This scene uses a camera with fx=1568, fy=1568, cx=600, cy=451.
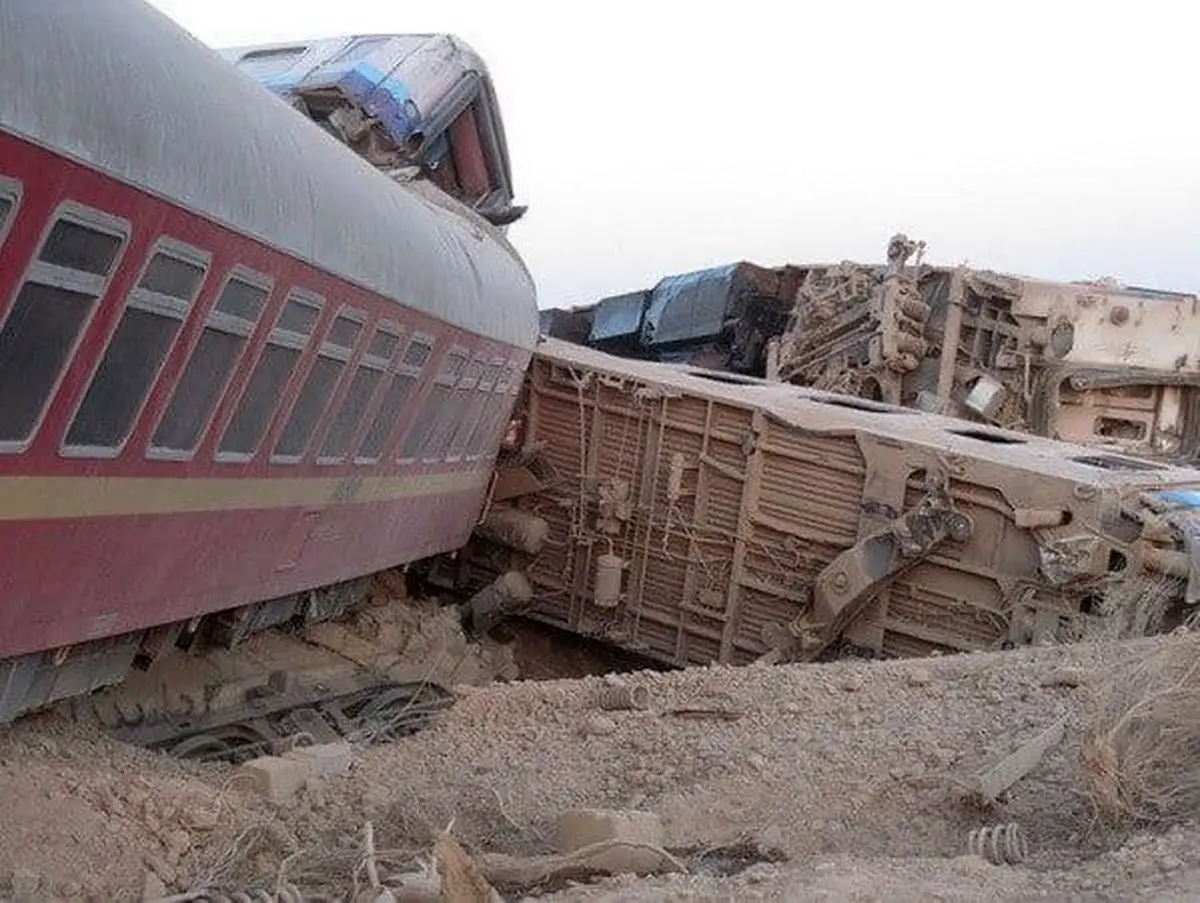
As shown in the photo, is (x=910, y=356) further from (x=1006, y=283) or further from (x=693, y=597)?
(x=693, y=597)

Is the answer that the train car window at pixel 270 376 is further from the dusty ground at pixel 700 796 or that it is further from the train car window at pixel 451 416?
the train car window at pixel 451 416

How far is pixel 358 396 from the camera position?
9219 millimetres

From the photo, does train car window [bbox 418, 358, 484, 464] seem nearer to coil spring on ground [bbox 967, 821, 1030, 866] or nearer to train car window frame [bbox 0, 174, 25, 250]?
train car window frame [bbox 0, 174, 25, 250]

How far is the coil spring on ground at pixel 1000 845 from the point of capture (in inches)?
206

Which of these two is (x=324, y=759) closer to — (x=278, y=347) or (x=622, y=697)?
(x=622, y=697)

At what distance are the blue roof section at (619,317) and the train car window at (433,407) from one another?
13321 mm

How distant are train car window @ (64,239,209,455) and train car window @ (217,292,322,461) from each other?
3.26 feet

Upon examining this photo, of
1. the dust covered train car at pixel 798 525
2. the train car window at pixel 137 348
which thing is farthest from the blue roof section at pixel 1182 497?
the train car window at pixel 137 348

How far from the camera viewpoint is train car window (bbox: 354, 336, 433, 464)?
9.73 metres

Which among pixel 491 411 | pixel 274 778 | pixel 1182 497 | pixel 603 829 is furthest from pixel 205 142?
pixel 1182 497

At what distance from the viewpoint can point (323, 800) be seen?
689cm

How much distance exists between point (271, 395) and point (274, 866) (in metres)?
2.66

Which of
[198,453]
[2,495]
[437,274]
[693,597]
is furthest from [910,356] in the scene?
[2,495]

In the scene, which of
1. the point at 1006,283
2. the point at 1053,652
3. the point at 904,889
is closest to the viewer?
the point at 904,889
